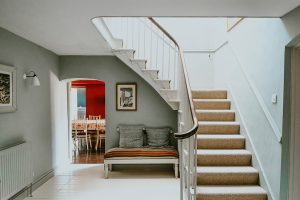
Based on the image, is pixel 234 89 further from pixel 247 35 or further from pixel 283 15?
pixel 283 15

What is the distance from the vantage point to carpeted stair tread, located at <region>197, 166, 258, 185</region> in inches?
149

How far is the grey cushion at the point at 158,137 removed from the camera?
6043 mm

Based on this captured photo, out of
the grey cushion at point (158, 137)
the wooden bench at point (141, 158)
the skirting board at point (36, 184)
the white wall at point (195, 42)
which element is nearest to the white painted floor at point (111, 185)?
the skirting board at point (36, 184)

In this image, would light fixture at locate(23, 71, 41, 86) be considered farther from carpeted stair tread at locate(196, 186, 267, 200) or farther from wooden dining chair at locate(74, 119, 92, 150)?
wooden dining chair at locate(74, 119, 92, 150)

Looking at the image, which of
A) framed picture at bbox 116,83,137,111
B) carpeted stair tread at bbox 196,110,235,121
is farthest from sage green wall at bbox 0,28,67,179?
carpeted stair tread at bbox 196,110,235,121

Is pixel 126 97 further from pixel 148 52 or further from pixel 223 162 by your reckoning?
pixel 223 162

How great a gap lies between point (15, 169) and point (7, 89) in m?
1.15

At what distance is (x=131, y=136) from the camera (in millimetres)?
6070

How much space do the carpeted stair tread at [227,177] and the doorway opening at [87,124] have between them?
3.78 metres

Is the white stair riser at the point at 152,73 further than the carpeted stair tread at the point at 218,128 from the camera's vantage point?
Yes

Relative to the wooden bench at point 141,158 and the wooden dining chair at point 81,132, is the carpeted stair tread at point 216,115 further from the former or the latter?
the wooden dining chair at point 81,132

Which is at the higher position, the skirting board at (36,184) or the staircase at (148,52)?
the staircase at (148,52)

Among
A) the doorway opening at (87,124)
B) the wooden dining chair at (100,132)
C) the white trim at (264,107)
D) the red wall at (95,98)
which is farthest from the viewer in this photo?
the red wall at (95,98)

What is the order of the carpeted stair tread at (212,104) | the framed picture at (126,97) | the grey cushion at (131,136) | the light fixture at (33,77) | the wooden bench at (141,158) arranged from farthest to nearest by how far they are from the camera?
the framed picture at (126,97) → the grey cushion at (131,136) → the wooden bench at (141,158) → the carpeted stair tread at (212,104) → the light fixture at (33,77)
